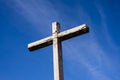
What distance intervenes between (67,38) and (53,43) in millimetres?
400

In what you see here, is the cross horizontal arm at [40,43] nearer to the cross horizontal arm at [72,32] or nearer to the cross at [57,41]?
the cross at [57,41]

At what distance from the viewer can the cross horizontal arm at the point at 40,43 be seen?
7.22m

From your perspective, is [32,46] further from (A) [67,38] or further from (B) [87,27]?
(B) [87,27]

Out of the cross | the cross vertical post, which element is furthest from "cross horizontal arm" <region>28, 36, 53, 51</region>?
the cross vertical post

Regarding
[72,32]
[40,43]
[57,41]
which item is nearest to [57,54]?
[57,41]

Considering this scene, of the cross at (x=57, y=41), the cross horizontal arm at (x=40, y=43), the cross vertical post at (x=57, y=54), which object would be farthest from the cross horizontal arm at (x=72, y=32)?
the cross horizontal arm at (x=40, y=43)

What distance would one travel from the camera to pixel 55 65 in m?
6.46

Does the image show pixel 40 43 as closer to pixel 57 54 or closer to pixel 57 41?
pixel 57 41

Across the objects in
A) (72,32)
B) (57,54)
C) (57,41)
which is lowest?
(57,54)

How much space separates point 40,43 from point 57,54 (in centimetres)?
100

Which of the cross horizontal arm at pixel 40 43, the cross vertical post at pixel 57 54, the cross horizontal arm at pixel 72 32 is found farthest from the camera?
the cross horizontal arm at pixel 40 43

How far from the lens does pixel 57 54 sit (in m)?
6.61

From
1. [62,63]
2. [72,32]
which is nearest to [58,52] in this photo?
[62,63]

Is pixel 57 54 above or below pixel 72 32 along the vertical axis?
below
